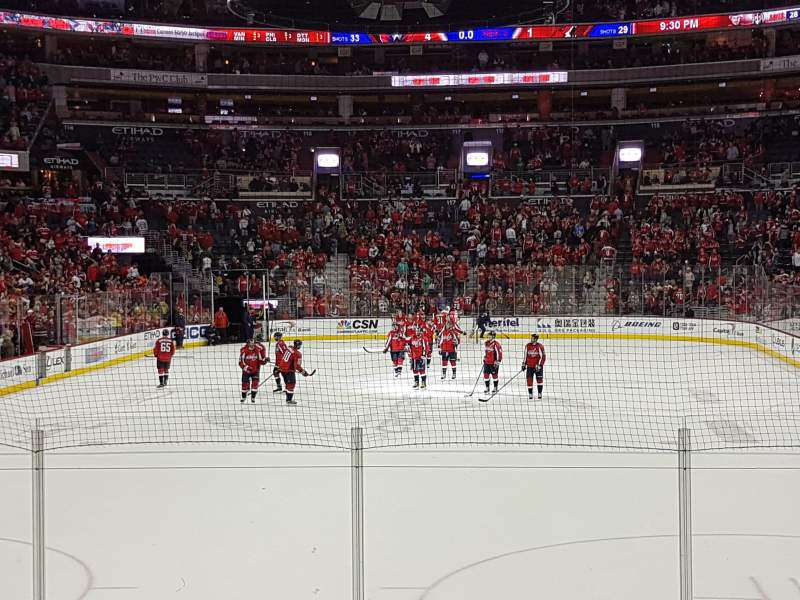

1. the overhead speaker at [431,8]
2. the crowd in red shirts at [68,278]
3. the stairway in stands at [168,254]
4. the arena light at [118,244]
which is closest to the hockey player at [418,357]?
the crowd in red shirts at [68,278]

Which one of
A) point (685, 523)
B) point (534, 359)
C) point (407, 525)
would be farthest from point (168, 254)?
point (685, 523)

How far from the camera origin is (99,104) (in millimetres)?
36000

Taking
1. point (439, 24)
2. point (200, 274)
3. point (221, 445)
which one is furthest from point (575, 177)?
point (221, 445)

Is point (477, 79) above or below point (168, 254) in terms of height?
above

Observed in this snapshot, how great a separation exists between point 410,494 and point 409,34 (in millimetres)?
30044

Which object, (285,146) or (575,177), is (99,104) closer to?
(285,146)

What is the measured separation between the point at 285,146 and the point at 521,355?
60.3ft

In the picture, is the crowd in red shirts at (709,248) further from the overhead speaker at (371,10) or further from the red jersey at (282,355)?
the red jersey at (282,355)

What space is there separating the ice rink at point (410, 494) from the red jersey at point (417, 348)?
2.36ft

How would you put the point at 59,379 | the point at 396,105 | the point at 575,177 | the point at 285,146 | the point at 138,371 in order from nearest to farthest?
the point at 59,379 < the point at 138,371 < the point at 575,177 < the point at 285,146 < the point at 396,105

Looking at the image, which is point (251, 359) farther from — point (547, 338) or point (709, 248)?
point (709, 248)

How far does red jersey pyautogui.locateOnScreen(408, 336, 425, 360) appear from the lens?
51.2 ft

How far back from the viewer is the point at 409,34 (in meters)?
35.3

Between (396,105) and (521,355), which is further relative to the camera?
(396,105)
